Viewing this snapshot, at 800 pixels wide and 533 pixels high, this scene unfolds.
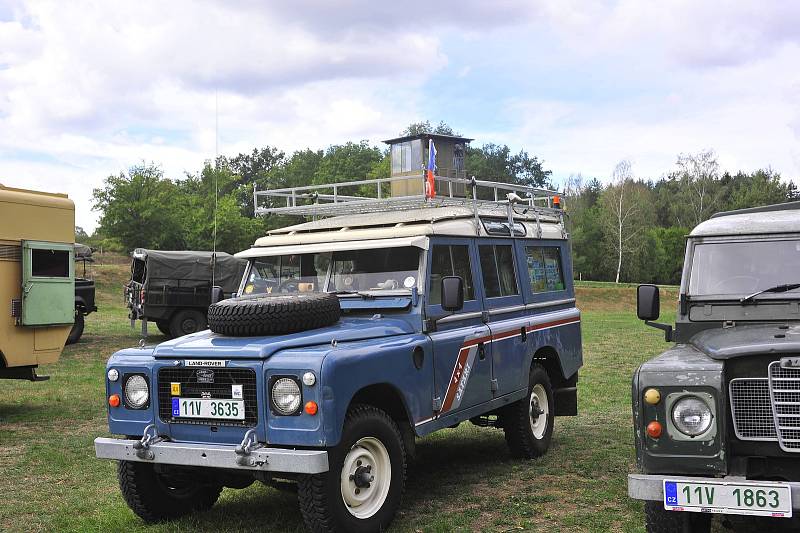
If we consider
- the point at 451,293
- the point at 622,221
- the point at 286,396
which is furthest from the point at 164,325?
the point at 622,221

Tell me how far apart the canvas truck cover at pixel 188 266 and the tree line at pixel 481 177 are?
17114 millimetres

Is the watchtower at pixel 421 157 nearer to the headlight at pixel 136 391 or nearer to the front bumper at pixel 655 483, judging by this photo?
the headlight at pixel 136 391

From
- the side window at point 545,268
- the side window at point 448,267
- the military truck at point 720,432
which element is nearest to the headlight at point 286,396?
the side window at point 448,267

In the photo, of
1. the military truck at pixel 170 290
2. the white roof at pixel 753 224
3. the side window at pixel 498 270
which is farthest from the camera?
the military truck at pixel 170 290

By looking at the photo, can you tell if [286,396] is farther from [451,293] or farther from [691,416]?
[691,416]

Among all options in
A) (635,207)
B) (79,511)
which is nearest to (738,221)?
Result: (79,511)

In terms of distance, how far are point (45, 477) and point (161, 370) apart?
3.07 metres

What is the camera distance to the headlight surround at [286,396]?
5336 mm

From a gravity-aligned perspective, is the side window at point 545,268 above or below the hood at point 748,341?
above

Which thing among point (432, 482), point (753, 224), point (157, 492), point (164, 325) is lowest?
point (432, 482)

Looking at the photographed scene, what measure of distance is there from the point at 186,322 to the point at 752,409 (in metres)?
19.2

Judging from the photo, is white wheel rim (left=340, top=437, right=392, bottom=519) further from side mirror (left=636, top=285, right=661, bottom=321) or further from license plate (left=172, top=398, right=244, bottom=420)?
side mirror (left=636, top=285, right=661, bottom=321)

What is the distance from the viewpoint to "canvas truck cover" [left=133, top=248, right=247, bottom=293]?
21.8m

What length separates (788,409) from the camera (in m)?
4.52
